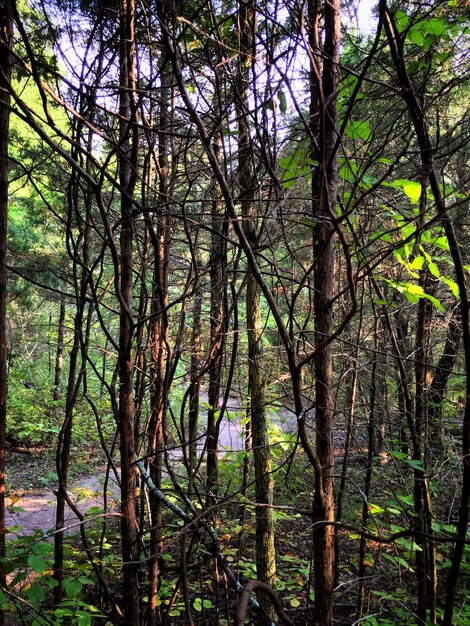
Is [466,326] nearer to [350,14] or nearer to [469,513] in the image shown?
[469,513]

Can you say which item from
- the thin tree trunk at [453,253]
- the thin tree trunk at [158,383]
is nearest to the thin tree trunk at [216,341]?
the thin tree trunk at [158,383]

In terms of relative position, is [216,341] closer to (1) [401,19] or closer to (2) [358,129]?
(2) [358,129]

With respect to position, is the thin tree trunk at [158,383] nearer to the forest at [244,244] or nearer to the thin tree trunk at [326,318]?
the forest at [244,244]

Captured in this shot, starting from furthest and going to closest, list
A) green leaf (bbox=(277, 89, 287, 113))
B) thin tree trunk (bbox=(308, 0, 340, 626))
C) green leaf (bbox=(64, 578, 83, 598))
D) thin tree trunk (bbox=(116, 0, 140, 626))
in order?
1. green leaf (bbox=(64, 578, 83, 598))
2. thin tree trunk (bbox=(116, 0, 140, 626))
3. green leaf (bbox=(277, 89, 287, 113))
4. thin tree trunk (bbox=(308, 0, 340, 626))

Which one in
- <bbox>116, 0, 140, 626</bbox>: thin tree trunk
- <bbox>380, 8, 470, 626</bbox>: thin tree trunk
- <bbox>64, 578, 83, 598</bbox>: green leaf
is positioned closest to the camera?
<bbox>380, 8, 470, 626</bbox>: thin tree trunk

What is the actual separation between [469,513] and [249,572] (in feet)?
13.2

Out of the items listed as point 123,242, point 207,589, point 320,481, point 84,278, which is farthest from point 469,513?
point 207,589

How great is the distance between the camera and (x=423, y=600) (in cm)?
273

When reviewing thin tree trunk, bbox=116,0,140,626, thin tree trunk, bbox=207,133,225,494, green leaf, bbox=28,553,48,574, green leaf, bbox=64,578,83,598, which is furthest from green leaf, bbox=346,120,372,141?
green leaf, bbox=64,578,83,598

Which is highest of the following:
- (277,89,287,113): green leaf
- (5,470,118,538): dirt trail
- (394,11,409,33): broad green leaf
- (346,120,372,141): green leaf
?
(394,11,409,33): broad green leaf

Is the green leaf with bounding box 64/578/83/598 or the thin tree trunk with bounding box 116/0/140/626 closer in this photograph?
the thin tree trunk with bounding box 116/0/140/626

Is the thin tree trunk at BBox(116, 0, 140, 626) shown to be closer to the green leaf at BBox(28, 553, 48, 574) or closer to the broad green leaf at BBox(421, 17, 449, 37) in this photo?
the green leaf at BBox(28, 553, 48, 574)

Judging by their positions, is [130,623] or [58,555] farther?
[58,555]

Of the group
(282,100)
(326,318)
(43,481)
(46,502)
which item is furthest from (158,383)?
(43,481)
